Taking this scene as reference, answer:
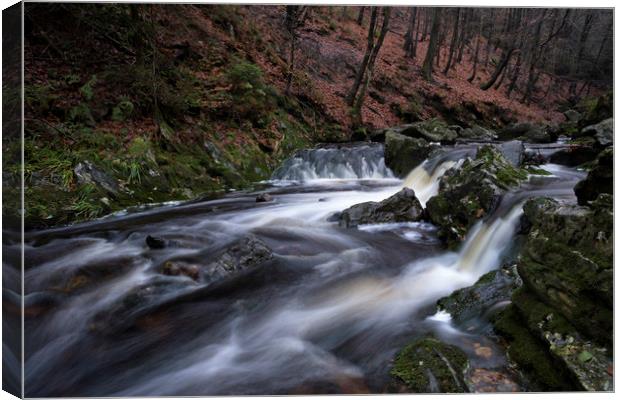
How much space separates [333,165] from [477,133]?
14.2 feet

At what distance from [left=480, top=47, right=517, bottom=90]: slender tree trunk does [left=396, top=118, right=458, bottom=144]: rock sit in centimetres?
159

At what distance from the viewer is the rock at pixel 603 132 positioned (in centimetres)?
506

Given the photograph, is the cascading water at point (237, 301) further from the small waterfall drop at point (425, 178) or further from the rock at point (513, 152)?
the small waterfall drop at point (425, 178)

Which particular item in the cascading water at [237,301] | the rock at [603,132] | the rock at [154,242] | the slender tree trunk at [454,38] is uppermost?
the slender tree trunk at [454,38]

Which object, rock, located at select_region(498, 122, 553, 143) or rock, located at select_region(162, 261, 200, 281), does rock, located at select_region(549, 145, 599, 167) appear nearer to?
rock, located at select_region(498, 122, 553, 143)

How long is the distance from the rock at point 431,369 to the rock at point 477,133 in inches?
322

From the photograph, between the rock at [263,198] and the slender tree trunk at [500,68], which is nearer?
the rock at [263,198]

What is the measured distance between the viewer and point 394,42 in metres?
10.4

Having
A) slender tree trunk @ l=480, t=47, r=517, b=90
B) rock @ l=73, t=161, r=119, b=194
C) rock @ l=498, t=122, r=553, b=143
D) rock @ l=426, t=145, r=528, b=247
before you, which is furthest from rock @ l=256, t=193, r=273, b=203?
rock @ l=498, t=122, r=553, b=143

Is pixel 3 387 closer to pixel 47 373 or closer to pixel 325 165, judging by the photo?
pixel 47 373

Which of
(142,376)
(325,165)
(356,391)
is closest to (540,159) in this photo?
(325,165)

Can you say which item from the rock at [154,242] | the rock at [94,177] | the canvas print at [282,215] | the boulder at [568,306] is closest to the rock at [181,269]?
the canvas print at [282,215]

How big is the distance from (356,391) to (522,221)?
2.23m

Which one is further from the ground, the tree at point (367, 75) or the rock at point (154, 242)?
the tree at point (367, 75)
